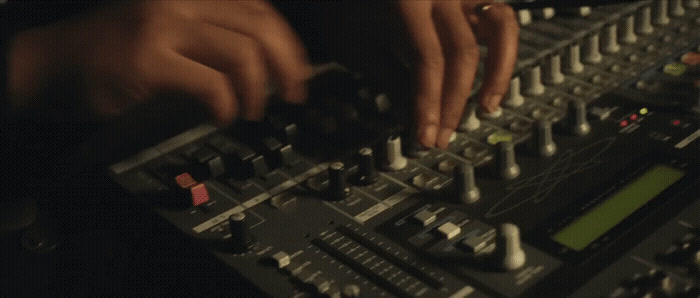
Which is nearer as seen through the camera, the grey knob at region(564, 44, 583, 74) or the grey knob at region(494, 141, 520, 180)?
the grey knob at region(494, 141, 520, 180)

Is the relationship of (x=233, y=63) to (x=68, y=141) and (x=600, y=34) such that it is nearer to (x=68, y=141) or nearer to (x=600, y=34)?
(x=68, y=141)

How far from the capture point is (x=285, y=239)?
108cm

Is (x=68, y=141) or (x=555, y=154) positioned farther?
(x=68, y=141)

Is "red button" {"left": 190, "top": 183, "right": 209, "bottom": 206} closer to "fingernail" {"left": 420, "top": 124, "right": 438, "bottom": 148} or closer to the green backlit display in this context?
"fingernail" {"left": 420, "top": 124, "right": 438, "bottom": 148}

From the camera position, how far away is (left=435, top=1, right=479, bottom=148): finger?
1238 millimetres

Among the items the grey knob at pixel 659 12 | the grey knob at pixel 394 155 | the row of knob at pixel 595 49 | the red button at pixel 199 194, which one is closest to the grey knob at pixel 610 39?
the row of knob at pixel 595 49

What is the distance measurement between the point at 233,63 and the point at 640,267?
532 millimetres

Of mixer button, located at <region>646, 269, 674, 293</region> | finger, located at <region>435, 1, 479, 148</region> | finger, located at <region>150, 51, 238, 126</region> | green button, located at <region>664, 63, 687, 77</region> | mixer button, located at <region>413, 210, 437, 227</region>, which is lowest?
mixer button, located at <region>413, 210, 437, 227</region>

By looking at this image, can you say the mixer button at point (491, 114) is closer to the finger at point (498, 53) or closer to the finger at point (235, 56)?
the finger at point (498, 53)

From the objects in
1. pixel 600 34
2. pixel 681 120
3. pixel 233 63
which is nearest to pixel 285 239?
pixel 233 63

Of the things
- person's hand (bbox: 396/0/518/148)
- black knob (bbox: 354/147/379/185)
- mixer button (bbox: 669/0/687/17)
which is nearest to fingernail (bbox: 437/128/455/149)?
person's hand (bbox: 396/0/518/148)

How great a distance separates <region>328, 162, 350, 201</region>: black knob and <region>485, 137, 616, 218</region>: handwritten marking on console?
18 cm

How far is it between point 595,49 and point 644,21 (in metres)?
0.12

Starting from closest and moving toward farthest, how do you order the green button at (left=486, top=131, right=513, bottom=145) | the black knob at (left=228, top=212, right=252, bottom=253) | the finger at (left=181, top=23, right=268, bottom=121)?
the black knob at (left=228, top=212, right=252, bottom=253), the finger at (left=181, top=23, right=268, bottom=121), the green button at (left=486, top=131, right=513, bottom=145)
